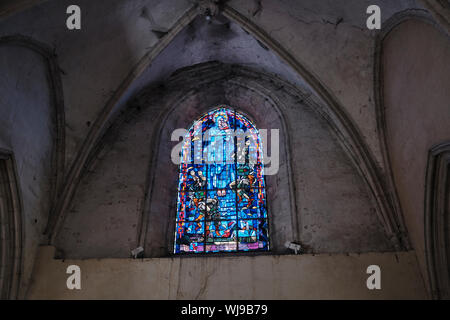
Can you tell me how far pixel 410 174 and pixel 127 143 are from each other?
4.66 meters

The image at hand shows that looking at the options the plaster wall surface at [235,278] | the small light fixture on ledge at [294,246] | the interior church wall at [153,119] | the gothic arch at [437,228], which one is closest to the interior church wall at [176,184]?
the interior church wall at [153,119]

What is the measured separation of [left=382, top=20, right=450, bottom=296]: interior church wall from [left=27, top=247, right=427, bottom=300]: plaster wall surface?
0.53m

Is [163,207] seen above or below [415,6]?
below

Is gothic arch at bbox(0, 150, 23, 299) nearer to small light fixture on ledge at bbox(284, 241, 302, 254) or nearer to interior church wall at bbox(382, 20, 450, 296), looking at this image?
small light fixture on ledge at bbox(284, 241, 302, 254)

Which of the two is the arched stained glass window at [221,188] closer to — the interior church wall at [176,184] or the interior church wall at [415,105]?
the interior church wall at [176,184]

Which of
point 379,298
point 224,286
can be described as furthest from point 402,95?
point 224,286

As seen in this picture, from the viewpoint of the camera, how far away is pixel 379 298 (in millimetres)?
5496

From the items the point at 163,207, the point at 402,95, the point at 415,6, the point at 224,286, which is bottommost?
the point at 224,286

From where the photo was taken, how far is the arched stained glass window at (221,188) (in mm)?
6879

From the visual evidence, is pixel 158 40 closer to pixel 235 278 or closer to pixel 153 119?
pixel 153 119

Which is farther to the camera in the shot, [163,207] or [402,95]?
[163,207]

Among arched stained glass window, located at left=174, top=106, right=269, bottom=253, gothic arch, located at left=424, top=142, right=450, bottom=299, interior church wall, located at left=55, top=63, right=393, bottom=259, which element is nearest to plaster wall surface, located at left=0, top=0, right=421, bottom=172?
interior church wall, located at left=55, top=63, right=393, bottom=259

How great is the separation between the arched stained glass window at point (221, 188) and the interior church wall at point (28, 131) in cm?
218
